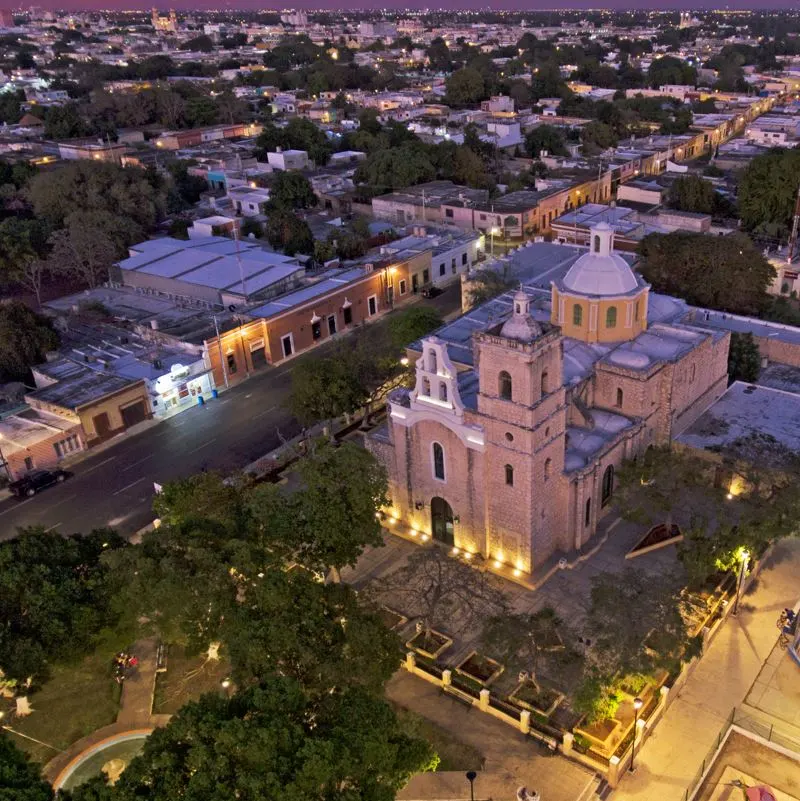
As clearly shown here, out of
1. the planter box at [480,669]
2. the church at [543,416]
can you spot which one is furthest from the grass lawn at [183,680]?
the church at [543,416]

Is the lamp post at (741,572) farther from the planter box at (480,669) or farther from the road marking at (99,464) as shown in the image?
the road marking at (99,464)

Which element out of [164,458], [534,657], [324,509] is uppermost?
[324,509]

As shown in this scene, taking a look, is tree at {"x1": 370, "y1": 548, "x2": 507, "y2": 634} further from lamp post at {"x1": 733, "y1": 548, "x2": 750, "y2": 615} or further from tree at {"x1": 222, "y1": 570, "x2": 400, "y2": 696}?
lamp post at {"x1": 733, "y1": 548, "x2": 750, "y2": 615}

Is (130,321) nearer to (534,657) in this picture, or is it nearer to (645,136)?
(534,657)

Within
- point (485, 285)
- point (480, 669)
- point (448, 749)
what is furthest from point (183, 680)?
point (485, 285)

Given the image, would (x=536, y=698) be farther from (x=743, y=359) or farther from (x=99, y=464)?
(x=99, y=464)

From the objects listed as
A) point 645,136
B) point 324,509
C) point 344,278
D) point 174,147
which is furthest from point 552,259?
point 174,147
